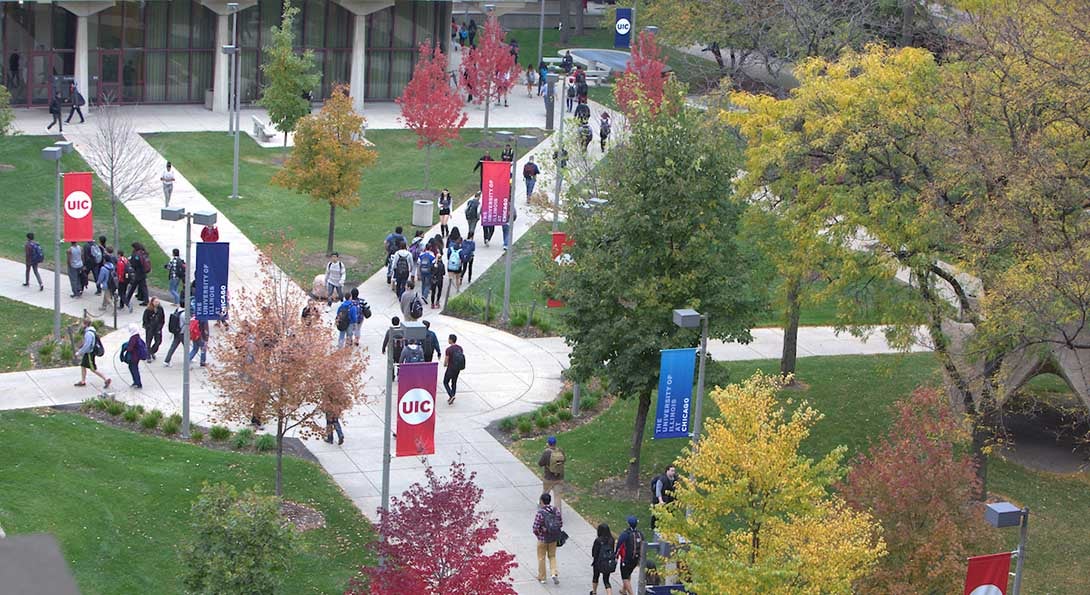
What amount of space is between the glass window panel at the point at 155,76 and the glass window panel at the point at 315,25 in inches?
190

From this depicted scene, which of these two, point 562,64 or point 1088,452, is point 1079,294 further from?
point 562,64

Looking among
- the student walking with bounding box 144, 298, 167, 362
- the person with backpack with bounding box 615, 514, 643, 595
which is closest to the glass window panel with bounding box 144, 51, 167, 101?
the student walking with bounding box 144, 298, 167, 362

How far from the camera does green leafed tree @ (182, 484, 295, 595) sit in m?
19.5

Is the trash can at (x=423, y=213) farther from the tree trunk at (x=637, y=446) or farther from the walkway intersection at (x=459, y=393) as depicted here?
the tree trunk at (x=637, y=446)

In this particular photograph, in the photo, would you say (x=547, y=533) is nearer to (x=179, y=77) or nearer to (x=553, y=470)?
(x=553, y=470)

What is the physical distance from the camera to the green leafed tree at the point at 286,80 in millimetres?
46219

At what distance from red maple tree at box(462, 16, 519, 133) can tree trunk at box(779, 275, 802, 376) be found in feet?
70.8

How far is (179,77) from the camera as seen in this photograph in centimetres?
5519

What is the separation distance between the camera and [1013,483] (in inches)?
1180

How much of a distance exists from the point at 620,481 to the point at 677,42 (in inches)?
1406

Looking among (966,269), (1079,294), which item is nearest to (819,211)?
(966,269)

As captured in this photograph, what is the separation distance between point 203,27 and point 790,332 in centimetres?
2894

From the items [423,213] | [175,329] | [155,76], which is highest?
[155,76]

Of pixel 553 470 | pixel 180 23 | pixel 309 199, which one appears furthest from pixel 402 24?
pixel 553 470
